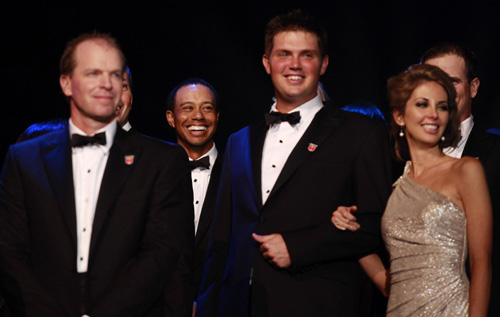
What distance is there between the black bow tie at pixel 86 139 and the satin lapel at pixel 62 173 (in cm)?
6

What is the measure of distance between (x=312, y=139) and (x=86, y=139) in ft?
3.45

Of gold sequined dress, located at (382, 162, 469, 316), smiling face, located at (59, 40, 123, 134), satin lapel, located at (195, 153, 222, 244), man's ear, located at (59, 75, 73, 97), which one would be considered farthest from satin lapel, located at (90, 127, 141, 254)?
satin lapel, located at (195, 153, 222, 244)

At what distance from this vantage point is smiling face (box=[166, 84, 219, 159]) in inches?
171

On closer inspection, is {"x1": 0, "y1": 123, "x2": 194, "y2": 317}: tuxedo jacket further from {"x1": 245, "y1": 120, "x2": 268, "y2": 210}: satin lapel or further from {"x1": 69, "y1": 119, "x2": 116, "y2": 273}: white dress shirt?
{"x1": 245, "y1": 120, "x2": 268, "y2": 210}: satin lapel

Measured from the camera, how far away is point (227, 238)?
10.7 ft

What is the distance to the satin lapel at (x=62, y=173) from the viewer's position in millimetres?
2465

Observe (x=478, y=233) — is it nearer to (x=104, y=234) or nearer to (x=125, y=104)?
(x=104, y=234)

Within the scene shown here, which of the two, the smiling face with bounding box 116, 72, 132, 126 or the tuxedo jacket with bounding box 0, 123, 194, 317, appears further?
the smiling face with bounding box 116, 72, 132, 126

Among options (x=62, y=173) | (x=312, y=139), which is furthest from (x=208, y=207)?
(x=62, y=173)

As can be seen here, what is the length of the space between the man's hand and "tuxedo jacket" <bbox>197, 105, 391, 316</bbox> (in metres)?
0.02

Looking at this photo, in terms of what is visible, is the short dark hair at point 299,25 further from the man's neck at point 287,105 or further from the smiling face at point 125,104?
the smiling face at point 125,104

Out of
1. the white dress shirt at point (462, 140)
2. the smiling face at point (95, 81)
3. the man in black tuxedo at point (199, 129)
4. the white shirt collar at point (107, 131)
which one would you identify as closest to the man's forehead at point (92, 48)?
the smiling face at point (95, 81)

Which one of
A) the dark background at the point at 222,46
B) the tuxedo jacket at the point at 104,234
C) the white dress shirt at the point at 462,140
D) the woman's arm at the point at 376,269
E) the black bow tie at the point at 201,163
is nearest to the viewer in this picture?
the tuxedo jacket at the point at 104,234

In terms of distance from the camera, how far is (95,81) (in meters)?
2.53
